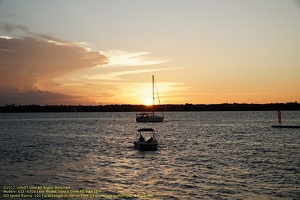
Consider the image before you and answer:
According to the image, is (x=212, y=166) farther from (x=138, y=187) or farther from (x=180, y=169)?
(x=138, y=187)

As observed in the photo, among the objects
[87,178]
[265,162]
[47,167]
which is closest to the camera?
[87,178]

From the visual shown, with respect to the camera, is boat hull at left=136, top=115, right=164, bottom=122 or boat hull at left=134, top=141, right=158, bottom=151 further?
boat hull at left=136, top=115, right=164, bottom=122

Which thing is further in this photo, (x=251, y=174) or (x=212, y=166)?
(x=212, y=166)

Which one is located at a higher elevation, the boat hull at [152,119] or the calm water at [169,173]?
the boat hull at [152,119]

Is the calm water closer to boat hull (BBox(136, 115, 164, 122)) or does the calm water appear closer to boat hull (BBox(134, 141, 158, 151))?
boat hull (BBox(134, 141, 158, 151))

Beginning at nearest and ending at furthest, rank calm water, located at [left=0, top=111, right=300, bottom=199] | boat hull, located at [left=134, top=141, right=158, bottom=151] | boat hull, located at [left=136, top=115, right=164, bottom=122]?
1. calm water, located at [left=0, top=111, right=300, bottom=199]
2. boat hull, located at [left=134, top=141, right=158, bottom=151]
3. boat hull, located at [left=136, top=115, right=164, bottom=122]

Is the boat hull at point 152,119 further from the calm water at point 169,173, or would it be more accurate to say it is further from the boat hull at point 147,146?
the calm water at point 169,173

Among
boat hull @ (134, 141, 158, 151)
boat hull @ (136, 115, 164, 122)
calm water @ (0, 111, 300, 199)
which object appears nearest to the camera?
calm water @ (0, 111, 300, 199)

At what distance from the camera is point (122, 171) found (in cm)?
3106

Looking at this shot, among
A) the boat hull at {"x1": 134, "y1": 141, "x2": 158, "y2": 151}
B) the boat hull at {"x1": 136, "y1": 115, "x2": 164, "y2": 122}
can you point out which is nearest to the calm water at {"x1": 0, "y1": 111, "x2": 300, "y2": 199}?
the boat hull at {"x1": 134, "y1": 141, "x2": 158, "y2": 151}

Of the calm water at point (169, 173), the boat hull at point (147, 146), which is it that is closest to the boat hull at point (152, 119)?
the boat hull at point (147, 146)

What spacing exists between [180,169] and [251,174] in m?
6.60

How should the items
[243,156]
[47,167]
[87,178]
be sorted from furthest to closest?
[243,156], [47,167], [87,178]

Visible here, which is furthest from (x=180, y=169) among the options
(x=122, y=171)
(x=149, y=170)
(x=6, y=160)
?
(x=6, y=160)
